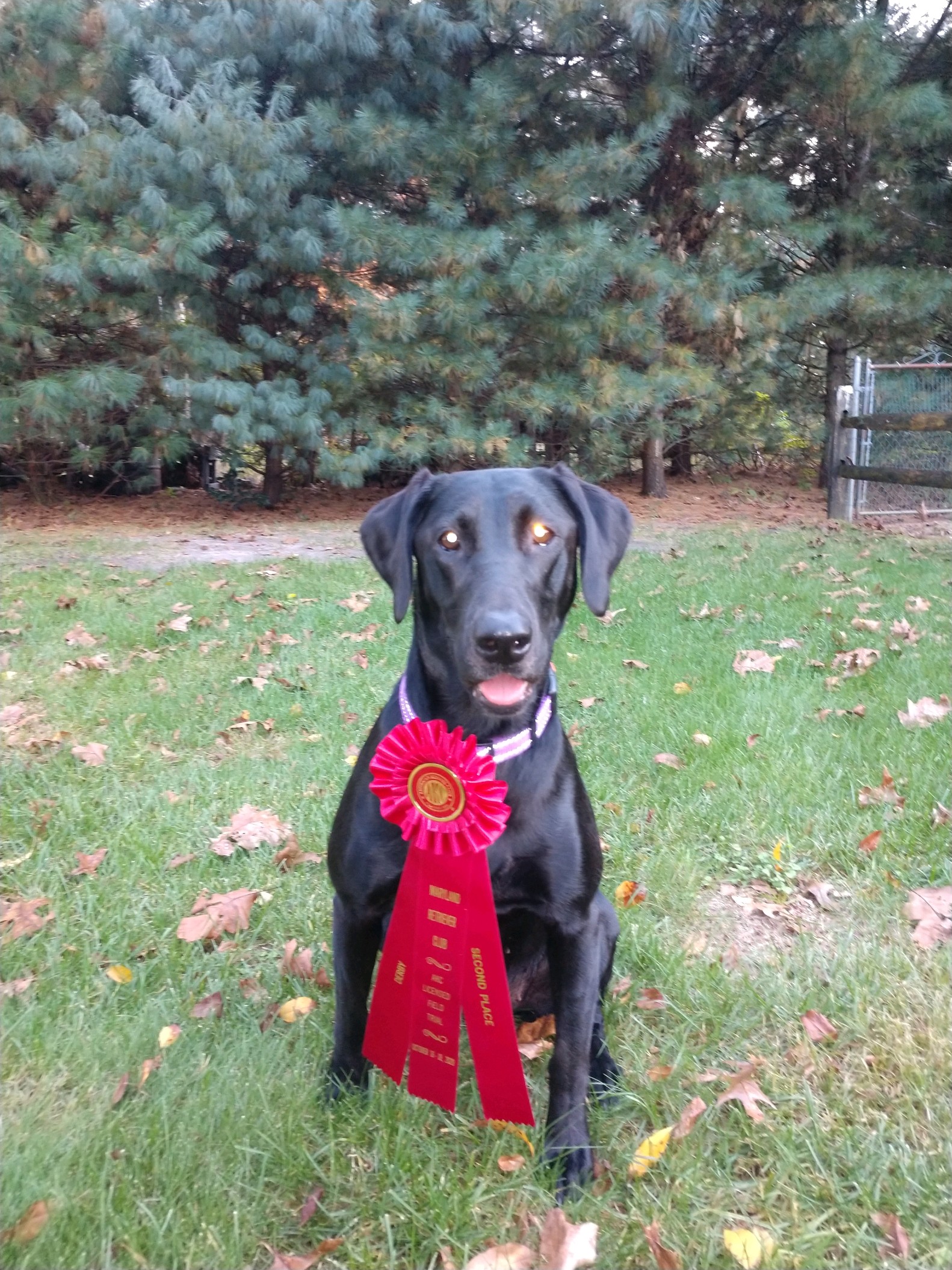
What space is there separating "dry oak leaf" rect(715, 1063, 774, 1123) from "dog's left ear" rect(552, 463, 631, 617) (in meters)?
1.08

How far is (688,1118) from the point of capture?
186cm

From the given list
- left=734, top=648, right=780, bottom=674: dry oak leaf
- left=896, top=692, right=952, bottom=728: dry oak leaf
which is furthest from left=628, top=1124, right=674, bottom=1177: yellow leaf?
left=734, top=648, right=780, bottom=674: dry oak leaf

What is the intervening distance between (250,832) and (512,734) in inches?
→ 55.3

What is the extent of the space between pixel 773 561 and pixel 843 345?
18.4 ft

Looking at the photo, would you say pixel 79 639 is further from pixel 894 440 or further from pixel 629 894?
pixel 894 440

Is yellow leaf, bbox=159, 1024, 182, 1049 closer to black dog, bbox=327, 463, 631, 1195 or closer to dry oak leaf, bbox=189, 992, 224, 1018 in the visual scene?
dry oak leaf, bbox=189, 992, 224, 1018

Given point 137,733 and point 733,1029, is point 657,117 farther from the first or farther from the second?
point 733,1029

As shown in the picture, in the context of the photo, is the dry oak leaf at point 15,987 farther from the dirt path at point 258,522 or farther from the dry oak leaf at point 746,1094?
the dirt path at point 258,522

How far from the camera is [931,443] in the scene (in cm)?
1078

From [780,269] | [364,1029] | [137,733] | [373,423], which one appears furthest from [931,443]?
[364,1029]

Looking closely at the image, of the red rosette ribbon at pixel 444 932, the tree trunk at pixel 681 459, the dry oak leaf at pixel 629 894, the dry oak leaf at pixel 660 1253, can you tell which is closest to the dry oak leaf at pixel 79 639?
the dry oak leaf at pixel 629 894

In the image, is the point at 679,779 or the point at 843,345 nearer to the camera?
the point at 679,779

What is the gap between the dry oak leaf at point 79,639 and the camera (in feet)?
16.9

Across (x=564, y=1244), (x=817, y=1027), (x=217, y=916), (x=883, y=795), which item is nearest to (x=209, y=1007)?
(x=217, y=916)
